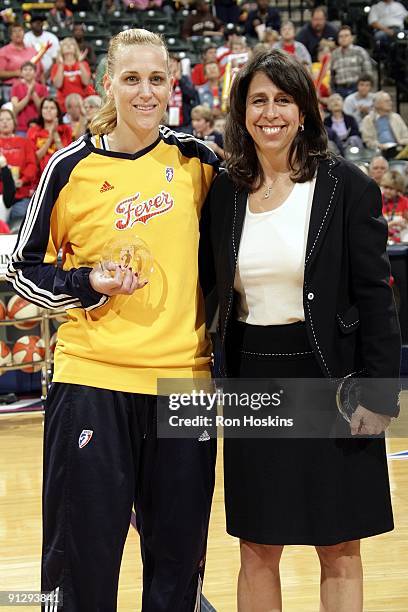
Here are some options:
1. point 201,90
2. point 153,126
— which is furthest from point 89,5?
point 153,126

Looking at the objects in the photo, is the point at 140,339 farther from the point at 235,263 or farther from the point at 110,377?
the point at 235,263

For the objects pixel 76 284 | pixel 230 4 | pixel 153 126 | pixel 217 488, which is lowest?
pixel 217 488

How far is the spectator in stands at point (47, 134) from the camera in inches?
355

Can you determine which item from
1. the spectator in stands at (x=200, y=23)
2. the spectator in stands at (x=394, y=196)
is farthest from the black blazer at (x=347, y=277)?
the spectator in stands at (x=200, y=23)

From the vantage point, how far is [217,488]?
15.0ft

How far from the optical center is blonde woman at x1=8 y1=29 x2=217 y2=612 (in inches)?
93.6

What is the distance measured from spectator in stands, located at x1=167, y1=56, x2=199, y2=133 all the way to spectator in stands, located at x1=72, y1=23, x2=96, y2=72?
1307mm

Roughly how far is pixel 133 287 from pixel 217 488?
8.10 ft

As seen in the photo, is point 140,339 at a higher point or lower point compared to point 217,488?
higher

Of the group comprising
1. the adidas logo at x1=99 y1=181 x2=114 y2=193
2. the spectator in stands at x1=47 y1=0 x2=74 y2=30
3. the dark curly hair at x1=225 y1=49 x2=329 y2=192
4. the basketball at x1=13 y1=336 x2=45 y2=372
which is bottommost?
the basketball at x1=13 y1=336 x2=45 y2=372

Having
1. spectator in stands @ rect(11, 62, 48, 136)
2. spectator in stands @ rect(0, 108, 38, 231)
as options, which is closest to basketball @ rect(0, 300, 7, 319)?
spectator in stands @ rect(0, 108, 38, 231)

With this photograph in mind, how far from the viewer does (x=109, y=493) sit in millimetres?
2377

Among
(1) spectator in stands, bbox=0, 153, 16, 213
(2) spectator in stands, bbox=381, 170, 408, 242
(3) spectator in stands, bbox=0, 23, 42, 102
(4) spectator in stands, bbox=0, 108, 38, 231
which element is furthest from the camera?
(3) spectator in stands, bbox=0, 23, 42, 102

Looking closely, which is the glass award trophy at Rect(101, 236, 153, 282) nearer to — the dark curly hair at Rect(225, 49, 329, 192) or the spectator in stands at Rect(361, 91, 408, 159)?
the dark curly hair at Rect(225, 49, 329, 192)
